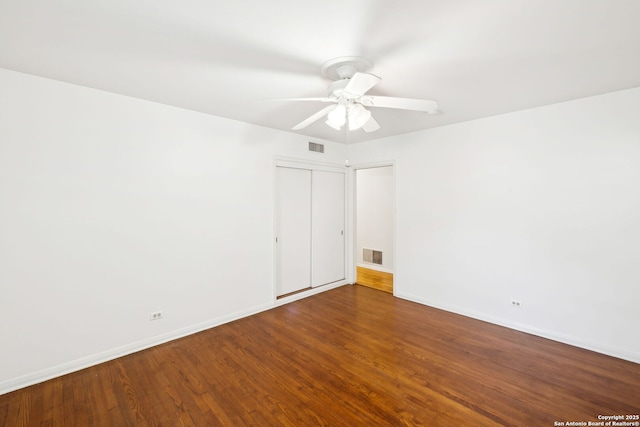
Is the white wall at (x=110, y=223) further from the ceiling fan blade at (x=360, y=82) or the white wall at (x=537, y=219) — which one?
the white wall at (x=537, y=219)

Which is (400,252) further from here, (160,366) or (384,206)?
(160,366)

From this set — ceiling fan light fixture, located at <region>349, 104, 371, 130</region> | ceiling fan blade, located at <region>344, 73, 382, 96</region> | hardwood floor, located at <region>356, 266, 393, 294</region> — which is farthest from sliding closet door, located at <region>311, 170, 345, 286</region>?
ceiling fan blade, located at <region>344, 73, 382, 96</region>

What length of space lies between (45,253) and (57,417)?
1.24m

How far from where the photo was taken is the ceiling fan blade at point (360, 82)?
1532mm

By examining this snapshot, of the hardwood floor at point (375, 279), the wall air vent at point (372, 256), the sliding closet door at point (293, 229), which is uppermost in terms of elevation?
the sliding closet door at point (293, 229)

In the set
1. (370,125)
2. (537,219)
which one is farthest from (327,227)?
(537,219)

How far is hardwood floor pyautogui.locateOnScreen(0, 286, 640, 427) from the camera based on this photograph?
188 centimetres

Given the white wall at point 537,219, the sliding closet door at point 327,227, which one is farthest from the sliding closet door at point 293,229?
the white wall at point 537,219

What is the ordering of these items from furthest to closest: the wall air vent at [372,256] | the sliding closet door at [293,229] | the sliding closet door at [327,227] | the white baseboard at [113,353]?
the wall air vent at [372,256], the sliding closet door at [327,227], the sliding closet door at [293,229], the white baseboard at [113,353]

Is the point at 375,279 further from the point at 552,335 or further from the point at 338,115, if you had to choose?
the point at 338,115

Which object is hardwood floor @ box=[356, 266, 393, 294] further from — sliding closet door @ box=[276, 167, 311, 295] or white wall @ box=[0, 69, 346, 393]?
white wall @ box=[0, 69, 346, 393]

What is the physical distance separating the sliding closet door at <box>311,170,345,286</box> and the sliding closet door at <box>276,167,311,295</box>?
0.39 feet

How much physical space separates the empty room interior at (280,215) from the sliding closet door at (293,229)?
0.12 meters

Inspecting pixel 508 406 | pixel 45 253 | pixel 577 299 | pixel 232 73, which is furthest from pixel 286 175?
pixel 577 299
